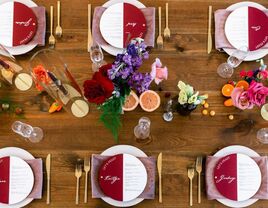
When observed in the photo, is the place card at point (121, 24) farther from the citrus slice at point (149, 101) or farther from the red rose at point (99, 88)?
the red rose at point (99, 88)

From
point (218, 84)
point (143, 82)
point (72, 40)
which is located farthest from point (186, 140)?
point (72, 40)

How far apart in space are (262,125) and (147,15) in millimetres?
727

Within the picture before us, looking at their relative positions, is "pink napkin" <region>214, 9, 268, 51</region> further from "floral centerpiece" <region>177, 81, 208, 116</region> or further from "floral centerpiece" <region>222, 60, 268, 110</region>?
"floral centerpiece" <region>177, 81, 208, 116</region>

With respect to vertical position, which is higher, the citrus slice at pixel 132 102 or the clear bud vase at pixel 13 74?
the clear bud vase at pixel 13 74

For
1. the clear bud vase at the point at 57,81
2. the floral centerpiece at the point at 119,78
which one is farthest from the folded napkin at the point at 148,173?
the floral centerpiece at the point at 119,78

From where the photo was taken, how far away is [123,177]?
1.69 metres

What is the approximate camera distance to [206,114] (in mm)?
1783

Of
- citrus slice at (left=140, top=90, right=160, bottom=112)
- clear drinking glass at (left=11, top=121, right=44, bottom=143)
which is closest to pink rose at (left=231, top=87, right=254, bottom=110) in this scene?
citrus slice at (left=140, top=90, right=160, bottom=112)

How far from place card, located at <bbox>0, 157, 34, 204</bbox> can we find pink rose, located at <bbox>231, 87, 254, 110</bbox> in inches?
36.3

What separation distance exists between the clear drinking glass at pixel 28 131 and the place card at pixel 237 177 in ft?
2.59

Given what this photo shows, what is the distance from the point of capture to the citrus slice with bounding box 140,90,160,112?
1.77 meters

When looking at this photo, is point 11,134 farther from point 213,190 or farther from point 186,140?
point 213,190

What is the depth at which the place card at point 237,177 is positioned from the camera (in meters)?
1.69

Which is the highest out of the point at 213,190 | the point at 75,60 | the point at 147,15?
the point at 147,15
